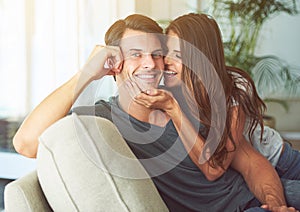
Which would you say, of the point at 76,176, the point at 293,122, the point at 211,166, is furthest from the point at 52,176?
the point at 293,122

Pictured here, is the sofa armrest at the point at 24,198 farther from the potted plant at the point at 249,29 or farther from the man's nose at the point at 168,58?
the potted plant at the point at 249,29

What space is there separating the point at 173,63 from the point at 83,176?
0.55m

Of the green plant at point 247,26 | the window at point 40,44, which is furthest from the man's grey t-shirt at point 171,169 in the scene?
the green plant at point 247,26

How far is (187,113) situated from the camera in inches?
56.9

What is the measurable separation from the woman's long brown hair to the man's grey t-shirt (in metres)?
0.08

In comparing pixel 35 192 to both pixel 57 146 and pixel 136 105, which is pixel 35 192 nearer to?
pixel 57 146

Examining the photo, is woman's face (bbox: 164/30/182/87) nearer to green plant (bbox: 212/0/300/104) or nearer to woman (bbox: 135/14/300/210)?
woman (bbox: 135/14/300/210)

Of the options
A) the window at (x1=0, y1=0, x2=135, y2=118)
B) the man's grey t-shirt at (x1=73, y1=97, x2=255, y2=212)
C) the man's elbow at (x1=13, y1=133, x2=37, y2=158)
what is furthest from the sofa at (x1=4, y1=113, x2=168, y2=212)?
the window at (x1=0, y1=0, x2=135, y2=118)

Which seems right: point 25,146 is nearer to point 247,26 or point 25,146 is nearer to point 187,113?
point 187,113

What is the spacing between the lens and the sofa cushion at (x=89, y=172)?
1018 millimetres

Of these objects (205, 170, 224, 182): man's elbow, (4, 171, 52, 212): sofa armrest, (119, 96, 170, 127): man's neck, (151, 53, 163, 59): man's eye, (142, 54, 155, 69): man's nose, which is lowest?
(205, 170, 224, 182): man's elbow

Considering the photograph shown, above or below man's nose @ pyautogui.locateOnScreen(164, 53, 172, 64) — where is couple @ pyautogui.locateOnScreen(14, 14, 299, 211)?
below

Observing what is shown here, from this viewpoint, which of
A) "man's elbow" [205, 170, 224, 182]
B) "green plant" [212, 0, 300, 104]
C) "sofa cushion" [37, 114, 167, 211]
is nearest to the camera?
"sofa cushion" [37, 114, 167, 211]

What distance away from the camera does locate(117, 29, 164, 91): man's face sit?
139cm
